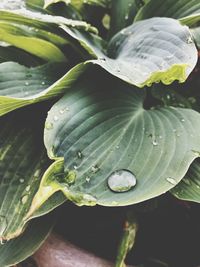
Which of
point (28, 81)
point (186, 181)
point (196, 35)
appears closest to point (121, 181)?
point (186, 181)

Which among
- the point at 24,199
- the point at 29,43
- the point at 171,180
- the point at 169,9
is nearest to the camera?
the point at 171,180

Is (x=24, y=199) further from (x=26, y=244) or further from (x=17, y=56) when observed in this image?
(x=17, y=56)

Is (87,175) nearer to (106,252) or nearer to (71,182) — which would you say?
(71,182)

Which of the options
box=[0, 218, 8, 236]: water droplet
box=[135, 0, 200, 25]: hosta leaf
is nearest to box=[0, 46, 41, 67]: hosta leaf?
box=[135, 0, 200, 25]: hosta leaf

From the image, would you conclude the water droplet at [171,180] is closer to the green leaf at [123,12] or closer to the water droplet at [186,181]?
the water droplet at [186,181]

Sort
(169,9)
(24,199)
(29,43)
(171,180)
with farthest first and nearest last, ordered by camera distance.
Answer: (169,9) < (29,43) < (24,199) < (171,180)

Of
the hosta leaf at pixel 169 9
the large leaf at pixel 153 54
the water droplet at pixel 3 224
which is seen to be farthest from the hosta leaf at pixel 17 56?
the water droplet at pixel 3 224

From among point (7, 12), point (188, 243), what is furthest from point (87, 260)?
point (7, 12)
